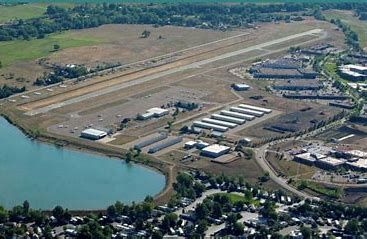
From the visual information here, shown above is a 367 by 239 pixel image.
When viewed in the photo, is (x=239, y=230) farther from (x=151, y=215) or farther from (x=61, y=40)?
(x=61, y=40)

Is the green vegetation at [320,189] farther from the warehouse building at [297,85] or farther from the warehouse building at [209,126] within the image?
the warehouse building at [297,85]

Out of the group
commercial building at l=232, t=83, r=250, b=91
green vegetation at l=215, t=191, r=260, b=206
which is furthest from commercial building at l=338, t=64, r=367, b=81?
green vegetation at l=215, t=191, r=260, b=206

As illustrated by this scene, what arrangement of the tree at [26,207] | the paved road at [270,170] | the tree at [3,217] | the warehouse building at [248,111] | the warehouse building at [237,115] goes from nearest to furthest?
the tree at [3,217], the tree at [26,207], the paved road at [270,170], the warehouse building at [237,115], the warehouse building at [248,111]

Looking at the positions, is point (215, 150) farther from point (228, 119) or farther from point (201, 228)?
point (201, 228)

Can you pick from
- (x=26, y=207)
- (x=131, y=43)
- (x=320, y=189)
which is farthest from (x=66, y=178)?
(x=131, y=43)

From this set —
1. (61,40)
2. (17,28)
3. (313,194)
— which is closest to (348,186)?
(313,194)

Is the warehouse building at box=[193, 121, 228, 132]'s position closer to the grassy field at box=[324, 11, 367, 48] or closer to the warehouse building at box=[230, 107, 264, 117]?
the warehouse building at box=[230, 107, 264, 117]

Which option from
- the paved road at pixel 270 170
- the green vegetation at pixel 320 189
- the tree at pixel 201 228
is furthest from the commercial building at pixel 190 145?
the tree at pixel 201 228
